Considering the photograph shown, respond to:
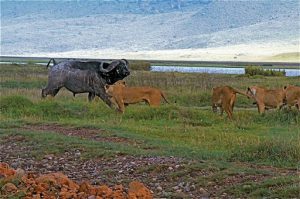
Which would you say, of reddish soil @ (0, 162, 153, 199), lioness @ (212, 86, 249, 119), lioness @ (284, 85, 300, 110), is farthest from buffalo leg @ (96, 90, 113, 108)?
reddish soil @ (0, 162, 153, 199)

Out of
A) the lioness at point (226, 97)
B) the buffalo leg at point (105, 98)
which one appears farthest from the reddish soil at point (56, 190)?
the buffalo leg at point (105, 98)

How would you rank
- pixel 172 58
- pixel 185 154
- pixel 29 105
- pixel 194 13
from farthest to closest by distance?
1. pixel 194 13
2. pixel 172 58
3. pixel 29 105
4. pixel 185 154

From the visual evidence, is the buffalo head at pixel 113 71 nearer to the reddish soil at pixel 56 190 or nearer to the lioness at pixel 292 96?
the lioness at pixel 292 96

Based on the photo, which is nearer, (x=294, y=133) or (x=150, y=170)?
(x=150, y=170)

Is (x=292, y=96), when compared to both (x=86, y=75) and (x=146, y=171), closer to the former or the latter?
(x=86, y=75)

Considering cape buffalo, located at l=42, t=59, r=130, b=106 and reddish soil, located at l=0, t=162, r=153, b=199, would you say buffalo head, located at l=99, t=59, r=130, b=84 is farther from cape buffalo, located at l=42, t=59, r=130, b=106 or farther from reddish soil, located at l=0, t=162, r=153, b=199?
reddish soil, located at l=0, t=162, r=153, b=199

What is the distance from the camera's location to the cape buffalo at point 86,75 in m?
22.4

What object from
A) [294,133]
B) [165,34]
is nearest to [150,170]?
[294,133]

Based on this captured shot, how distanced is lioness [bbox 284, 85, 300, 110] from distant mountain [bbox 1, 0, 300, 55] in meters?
98.5

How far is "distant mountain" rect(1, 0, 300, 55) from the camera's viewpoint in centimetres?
12631

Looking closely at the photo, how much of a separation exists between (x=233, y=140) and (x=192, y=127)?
2667 millimetres

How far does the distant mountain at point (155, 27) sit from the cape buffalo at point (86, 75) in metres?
96.7

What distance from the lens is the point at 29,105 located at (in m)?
20.1

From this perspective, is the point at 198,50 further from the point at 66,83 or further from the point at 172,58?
the point at 66,83
